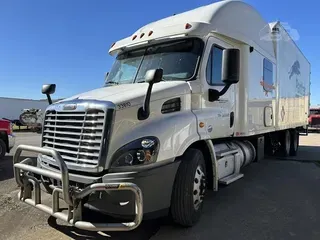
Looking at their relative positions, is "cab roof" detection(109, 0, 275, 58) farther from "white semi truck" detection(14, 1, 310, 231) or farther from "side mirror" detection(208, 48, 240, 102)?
"side mirror" detection(208, 48, 240, 102)

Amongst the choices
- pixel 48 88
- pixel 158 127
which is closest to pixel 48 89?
pixel 48 88

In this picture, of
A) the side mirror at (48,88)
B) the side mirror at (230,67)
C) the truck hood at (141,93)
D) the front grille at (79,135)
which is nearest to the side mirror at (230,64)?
the side mirror at (230,67)

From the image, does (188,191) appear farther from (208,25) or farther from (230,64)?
(208,25)

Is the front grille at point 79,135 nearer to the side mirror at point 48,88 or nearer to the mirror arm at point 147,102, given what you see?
the mirror arm at point 147,102

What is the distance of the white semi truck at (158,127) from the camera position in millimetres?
3346

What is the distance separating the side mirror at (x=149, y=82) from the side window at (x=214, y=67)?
143cm

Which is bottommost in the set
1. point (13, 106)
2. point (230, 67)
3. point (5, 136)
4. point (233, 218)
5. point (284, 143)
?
point (233, 218)

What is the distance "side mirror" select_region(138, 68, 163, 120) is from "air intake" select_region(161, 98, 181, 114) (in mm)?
360

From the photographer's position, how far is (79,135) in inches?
142

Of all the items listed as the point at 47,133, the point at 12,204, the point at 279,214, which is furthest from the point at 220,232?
the point at 12,204

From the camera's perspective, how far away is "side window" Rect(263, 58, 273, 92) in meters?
7.08

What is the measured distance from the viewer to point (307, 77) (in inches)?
514

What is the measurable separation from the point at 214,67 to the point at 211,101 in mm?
545

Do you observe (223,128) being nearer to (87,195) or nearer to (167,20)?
(167,20)
